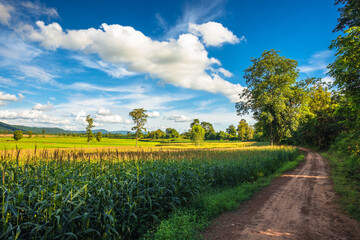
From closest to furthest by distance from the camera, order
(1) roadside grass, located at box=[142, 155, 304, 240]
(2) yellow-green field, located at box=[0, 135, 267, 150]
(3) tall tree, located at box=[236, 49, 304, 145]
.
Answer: (1) roadside grass, located at box=[142, 155, 304, 240] < (3) tall tree, located at box=[236, 49, 304, 145] < (2) yellow-green field, located at box=[0, 135, 267, 150]

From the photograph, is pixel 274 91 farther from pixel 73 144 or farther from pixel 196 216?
pixel 73 144

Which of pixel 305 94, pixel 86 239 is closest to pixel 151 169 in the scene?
pixel 86 239

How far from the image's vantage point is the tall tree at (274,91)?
89.5 feet

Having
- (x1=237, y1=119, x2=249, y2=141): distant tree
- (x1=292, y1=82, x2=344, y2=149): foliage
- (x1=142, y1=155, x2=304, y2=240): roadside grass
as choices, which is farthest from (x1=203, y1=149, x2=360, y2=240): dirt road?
(x1=237, y1=119, x2=249, y2=141): distant tree

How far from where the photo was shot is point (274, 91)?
1095 inches

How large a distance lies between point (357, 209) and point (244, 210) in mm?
3810

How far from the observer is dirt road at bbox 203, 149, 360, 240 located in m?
4.70

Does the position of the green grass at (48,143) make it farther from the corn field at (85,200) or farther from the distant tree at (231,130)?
the distant tree at (231,130)

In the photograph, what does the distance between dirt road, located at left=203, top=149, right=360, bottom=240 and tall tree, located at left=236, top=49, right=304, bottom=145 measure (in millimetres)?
21063

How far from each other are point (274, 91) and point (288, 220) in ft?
86.3

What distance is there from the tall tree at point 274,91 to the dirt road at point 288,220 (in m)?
21.1

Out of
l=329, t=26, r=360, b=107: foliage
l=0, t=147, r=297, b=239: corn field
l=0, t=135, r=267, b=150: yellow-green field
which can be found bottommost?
l=0, t=135, r=267, b=150: yellow-green field

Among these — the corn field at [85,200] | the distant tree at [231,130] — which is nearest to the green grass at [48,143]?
the corn field at [85,200]

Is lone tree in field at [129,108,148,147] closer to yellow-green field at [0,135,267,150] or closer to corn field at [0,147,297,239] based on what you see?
yellow-green field at [0,135,267,150]
